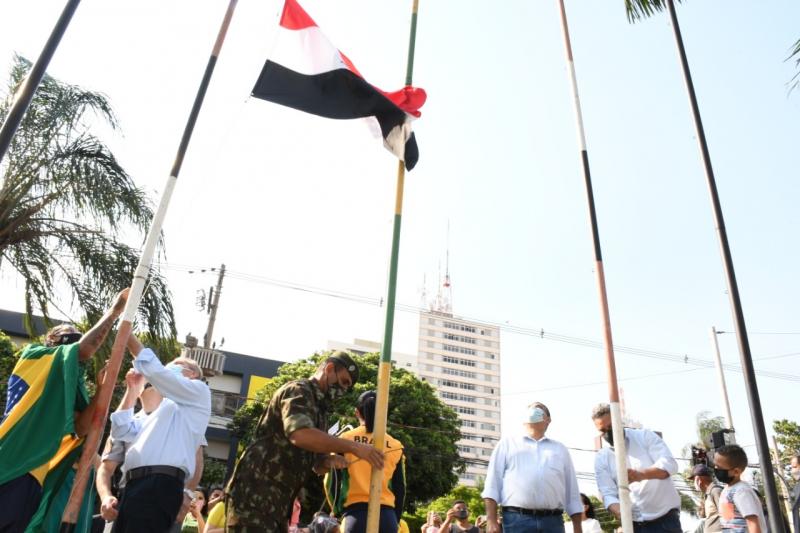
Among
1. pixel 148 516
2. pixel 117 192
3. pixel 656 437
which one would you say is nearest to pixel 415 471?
pixel 117 192

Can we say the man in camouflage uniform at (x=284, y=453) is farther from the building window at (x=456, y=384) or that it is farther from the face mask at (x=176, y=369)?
the building window at (x=456, y=384)

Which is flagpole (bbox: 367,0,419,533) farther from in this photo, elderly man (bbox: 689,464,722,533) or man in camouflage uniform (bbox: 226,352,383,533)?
elderly man (bbox: 689,464,722,533)

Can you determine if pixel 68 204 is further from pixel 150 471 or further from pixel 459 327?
pixel 459 327

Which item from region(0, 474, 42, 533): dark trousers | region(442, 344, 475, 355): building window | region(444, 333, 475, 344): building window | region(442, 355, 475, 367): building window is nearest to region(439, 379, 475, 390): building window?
region(442, 355, 475, 367): building window

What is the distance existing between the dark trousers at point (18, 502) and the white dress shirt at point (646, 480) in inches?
174

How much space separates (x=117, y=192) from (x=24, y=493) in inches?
295

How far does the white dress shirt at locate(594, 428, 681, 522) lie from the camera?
5621 millimetres

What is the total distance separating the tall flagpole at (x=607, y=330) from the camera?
491 cm

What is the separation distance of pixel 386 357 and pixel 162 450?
1.67m

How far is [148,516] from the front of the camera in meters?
4.16

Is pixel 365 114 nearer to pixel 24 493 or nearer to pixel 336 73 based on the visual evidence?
pixel 336 73

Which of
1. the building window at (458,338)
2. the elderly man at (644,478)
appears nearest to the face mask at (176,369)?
the elderly man at (644,478)

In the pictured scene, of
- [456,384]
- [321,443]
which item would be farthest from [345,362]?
[456,384]

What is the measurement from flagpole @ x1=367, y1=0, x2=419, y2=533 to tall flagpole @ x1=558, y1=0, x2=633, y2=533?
75.2 inches
